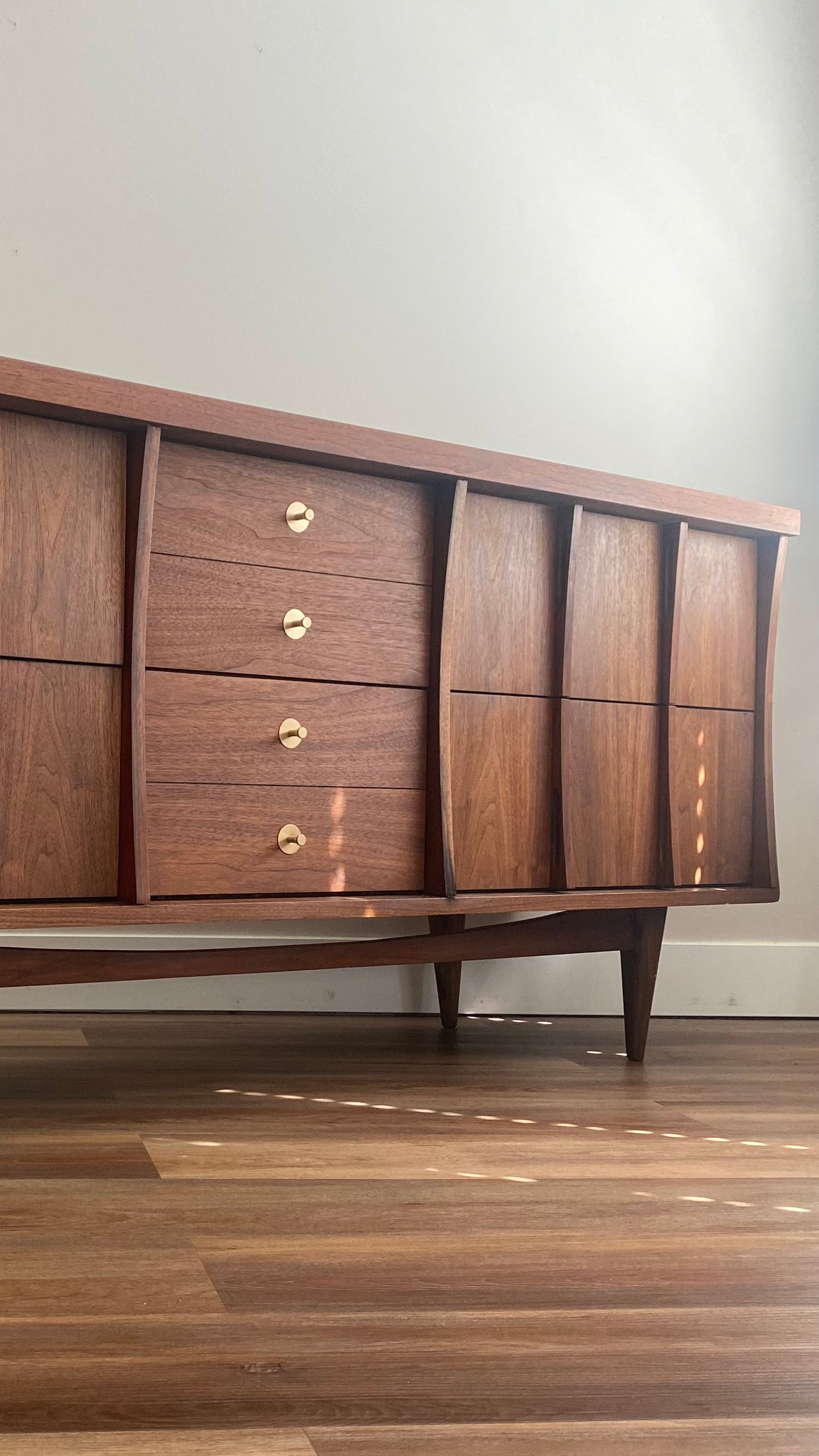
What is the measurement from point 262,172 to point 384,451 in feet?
3.24

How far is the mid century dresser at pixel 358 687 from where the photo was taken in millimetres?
1464

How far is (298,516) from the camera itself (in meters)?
1.64

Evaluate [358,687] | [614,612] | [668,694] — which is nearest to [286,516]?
[358,687]

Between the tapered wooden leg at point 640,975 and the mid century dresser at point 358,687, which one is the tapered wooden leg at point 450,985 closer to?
the mid century dresser at point 358,687

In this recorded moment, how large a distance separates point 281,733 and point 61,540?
1.23ft

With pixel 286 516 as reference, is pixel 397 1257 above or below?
below

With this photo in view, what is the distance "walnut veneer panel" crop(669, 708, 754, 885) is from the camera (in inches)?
79.2

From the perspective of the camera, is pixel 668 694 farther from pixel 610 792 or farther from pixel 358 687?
pixel 358 687

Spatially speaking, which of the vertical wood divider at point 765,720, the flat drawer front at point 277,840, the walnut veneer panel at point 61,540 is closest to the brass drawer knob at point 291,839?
the flat drawer front at point 277,840

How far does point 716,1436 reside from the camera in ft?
2.49

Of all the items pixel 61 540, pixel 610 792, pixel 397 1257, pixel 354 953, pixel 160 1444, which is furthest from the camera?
pixel 610 792

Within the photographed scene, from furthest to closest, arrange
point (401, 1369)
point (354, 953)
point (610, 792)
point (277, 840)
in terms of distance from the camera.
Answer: point (610, 792) → point (354, 953) → point (277, 840) → point (401, 1369)

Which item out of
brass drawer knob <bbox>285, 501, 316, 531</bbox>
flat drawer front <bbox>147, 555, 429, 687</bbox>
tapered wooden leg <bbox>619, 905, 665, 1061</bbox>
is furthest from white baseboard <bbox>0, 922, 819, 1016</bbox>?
brass drawer knob <bbox>285, 501, 316, 531</bbox>

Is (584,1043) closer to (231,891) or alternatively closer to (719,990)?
(719,990)
